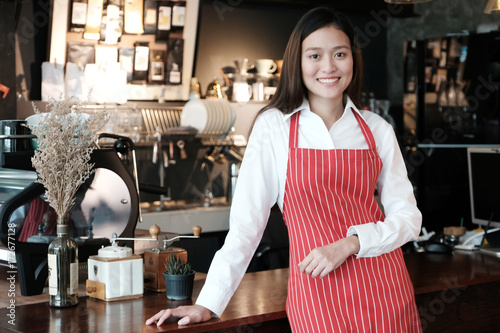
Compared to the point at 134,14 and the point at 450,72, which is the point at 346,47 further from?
the point at 450,72

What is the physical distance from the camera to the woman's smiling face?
1798 mm

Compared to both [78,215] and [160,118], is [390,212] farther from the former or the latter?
[160,118]

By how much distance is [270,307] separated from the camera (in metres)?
1.88

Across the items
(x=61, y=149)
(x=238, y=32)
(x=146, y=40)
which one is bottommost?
(x=61, y=149)

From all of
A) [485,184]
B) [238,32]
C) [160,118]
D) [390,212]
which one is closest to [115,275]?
[390,212]

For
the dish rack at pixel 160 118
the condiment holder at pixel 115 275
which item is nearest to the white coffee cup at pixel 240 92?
the dish rack at pixel 160 118

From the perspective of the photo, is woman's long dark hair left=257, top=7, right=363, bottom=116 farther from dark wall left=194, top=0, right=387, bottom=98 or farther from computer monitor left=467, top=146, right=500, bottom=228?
dark wall left=194, top=0, right=387, bottom=98

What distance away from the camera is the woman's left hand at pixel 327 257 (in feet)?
5.45

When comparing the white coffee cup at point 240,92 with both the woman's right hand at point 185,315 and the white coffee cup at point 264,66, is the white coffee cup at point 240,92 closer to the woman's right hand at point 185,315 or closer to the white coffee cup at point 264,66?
the white coffee cup at point 264,66

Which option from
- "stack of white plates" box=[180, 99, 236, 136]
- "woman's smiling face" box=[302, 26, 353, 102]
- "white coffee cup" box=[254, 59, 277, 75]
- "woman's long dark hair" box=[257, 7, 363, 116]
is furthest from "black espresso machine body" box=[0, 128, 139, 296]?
"white coffee cup" box=[254, 59, 277, 75]

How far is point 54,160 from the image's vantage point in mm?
1867

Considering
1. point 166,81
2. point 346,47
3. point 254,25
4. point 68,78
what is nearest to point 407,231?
point 346,47

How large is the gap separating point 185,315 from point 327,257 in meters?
0.37

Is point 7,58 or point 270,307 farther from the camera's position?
point 7,58
